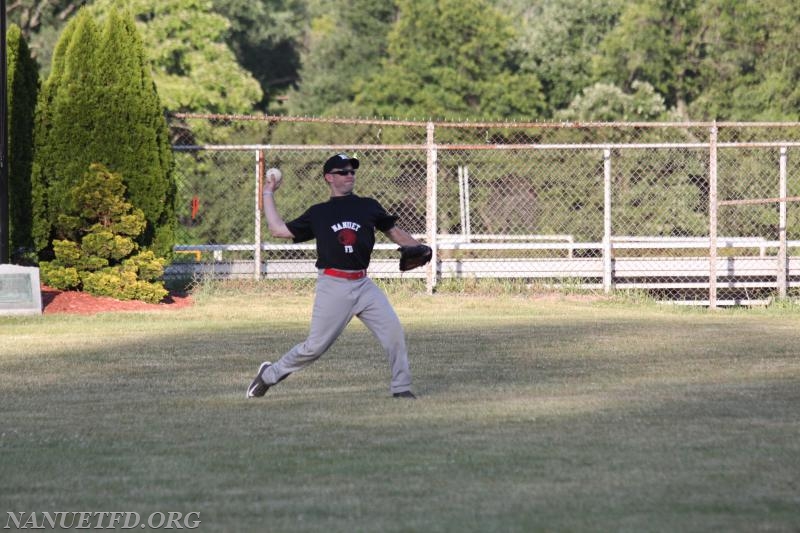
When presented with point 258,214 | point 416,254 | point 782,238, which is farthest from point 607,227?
point 416,254

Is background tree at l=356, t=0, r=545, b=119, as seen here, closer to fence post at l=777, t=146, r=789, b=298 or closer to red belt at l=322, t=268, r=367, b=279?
fence post at l=777, t=146, r=789, b=298

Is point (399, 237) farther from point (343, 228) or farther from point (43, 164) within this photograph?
point (43, 164)

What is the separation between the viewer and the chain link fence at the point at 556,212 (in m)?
→ 20.9

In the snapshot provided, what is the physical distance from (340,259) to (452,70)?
154 ft

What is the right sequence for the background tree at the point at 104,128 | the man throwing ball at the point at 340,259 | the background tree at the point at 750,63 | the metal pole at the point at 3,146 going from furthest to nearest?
the background tree at the point at 750,63
the background tree at the point at 104,128
the metal pole at the point at 3,146
the man throwing ball at the point at 340,259

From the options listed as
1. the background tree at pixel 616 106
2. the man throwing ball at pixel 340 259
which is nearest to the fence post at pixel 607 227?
the man throwing ball at pixel 340 259

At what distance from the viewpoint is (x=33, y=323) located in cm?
1725

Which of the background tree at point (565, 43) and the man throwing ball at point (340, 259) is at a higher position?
the background tree at point (565, 43)

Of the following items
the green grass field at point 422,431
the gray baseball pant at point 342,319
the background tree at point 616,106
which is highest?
the background tree at point 616,106

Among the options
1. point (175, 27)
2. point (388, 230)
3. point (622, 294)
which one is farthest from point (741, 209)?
point (175, 27)

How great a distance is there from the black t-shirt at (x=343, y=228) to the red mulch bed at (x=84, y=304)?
879 cm

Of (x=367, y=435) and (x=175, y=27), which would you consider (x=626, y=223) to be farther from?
(x=175, y=27)

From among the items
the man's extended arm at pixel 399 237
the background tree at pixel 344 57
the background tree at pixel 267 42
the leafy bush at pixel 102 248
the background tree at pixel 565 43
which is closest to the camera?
the man's extended arm at pixel 399 237

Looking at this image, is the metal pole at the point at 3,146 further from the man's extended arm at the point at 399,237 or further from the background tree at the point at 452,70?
the background tree at the point at 452,70
